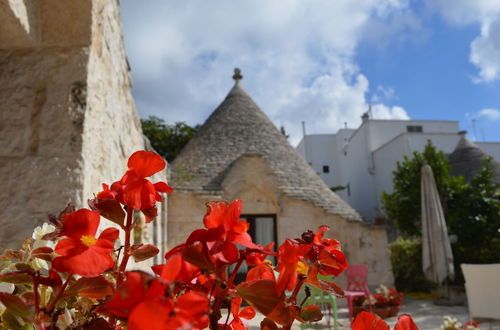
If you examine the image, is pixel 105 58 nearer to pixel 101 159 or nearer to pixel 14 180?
pixel 101 159

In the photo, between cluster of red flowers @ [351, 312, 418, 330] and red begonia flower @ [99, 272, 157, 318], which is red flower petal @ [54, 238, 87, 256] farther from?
cluster of red flowers @ [351, 312, 418, 330]

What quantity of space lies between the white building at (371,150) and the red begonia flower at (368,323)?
19371mm

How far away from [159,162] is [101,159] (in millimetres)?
1457

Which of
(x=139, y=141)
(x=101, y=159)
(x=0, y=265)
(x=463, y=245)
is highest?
(x=139, y=141)

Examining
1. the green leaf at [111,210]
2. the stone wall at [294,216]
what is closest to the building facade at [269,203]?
the stone wall at [294,216]

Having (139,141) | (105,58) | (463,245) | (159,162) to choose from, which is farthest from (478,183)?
(159,162)

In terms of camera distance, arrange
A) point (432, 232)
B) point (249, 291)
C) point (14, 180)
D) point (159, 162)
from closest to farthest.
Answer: point (249, 291), point (159, 162), point (14, 180), point (432, 232)

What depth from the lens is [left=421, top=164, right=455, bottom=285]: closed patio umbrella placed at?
846 cm

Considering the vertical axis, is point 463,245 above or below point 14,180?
below

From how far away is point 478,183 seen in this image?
1043 centimetres

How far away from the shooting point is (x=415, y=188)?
1087cm

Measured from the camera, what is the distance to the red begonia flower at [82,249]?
0.46 m

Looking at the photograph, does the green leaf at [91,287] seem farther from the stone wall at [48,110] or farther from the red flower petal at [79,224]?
the stone wall at [48,110]

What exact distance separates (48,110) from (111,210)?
138 cm
